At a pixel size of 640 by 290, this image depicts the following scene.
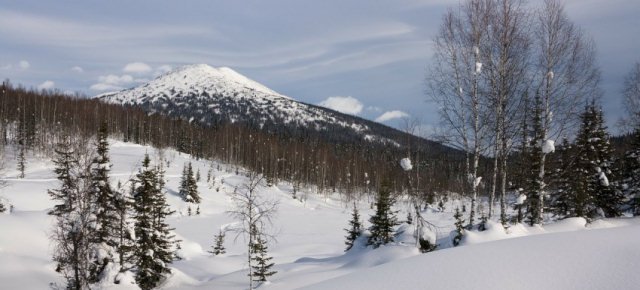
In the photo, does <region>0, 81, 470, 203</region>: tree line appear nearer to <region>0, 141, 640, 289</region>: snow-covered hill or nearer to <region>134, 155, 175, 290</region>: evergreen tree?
<region>0, 141, 640, 289</region>: snow-covered hill

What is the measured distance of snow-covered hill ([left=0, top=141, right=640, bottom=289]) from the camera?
668cm

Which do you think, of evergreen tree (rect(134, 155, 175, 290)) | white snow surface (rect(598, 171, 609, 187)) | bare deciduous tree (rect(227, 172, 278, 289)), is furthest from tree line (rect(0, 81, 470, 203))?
evergreen tree (rect(134, 155, 175, 290))

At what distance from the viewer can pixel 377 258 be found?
14.8m

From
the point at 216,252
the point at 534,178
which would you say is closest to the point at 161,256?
the point at 216,252

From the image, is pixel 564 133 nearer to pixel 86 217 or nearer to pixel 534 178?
pixel 534 178

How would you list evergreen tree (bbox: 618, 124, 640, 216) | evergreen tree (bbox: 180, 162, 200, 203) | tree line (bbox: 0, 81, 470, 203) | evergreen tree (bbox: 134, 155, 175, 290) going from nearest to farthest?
evergreen tree (bbox: 134, 155, 175, 290), evergreen tree (bbox: 618, 124, 640, 216), evergreen tree (bbox: 180, 162, 200, 203), tree line (bbox: 0, 81, 470, 203)

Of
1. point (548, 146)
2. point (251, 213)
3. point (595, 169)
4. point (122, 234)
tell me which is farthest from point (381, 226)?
point (595, 169)

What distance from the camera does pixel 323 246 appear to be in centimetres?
3381

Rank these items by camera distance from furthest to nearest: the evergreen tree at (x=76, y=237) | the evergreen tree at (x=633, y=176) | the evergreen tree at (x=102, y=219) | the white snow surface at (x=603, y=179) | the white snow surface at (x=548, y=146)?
the evergreen tree at (x=633, y=176) → the white snow surface at (x=603, y=179) → the evergreen tree at (x=102, y=219) → the evergreen tree at (x=76, y=237) → the white snow surface at (x=548, y=146)

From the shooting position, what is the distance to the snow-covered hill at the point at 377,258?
21.9 ft

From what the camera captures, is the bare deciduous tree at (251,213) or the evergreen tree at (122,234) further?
the evergreen tree at (122,234)

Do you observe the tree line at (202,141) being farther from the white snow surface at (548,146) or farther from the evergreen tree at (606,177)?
the white snow surface at (548,146)

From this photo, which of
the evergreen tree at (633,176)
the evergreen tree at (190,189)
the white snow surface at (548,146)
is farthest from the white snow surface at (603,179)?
the evergreen tree at (190,189)

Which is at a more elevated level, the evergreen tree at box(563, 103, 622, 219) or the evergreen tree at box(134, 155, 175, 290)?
the evergreen tree at box(563, 103, 622, 219)
